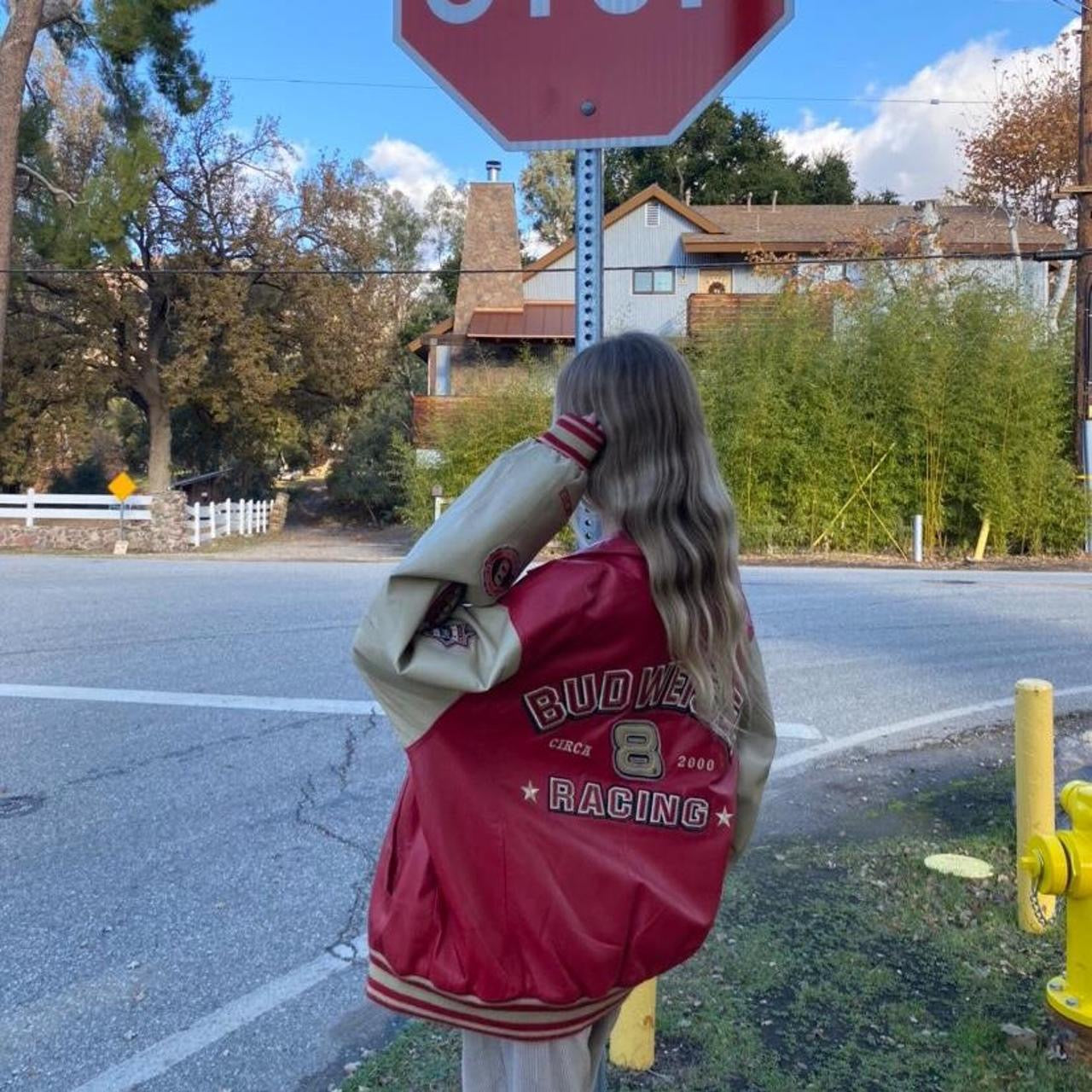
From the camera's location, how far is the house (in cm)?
3077

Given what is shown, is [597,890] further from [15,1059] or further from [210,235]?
[210,235]

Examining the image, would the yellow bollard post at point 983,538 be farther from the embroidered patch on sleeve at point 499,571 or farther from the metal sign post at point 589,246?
the embroidered patch on sleeve at point 499,571

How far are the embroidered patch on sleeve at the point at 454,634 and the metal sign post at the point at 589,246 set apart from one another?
62 cm

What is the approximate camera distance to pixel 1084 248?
1766 cm

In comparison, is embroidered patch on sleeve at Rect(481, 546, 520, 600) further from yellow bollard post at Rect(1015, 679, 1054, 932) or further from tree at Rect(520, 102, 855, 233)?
tree at Rect(520, 102, 855, 233)

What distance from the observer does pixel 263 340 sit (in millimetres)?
30938

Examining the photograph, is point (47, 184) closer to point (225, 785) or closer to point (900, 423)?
point (900, 423)

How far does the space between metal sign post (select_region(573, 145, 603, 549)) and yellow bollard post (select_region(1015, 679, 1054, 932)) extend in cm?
227

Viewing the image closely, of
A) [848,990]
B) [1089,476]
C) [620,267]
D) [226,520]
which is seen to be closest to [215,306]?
[226,520]

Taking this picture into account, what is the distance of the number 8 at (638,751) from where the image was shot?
1.65 m

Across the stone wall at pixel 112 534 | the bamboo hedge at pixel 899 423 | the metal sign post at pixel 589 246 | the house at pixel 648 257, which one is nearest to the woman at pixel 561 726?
the metal sign post at pixel 589 246

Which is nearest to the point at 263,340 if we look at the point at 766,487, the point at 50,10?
the point at 50,10

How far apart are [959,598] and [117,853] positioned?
10.0 metres

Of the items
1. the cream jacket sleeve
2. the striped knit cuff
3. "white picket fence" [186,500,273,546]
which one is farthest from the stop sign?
"white picket fence" [186,500,273,546]
